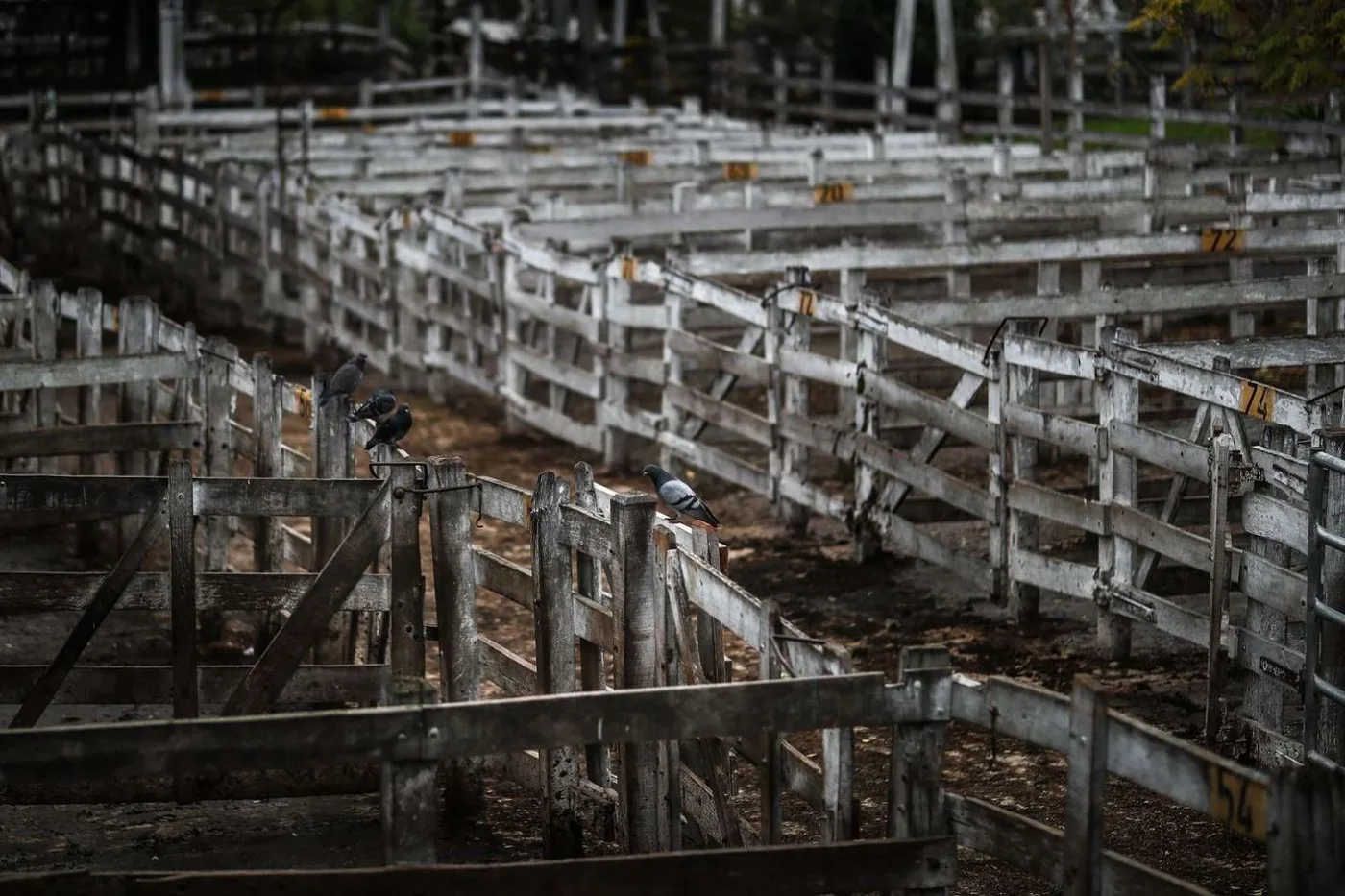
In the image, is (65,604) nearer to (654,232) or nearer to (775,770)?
(775,770)

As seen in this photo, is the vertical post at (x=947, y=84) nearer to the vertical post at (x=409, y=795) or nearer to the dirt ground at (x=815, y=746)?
the dirt ground at (x=815, y=746)

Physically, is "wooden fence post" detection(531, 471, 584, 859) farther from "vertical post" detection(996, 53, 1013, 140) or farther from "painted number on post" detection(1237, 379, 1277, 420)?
"vertical post" detection(996, 53, 1013, 140)

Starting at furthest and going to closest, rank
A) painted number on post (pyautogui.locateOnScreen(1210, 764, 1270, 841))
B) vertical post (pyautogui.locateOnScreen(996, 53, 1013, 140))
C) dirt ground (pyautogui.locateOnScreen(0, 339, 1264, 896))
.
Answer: vertical post (pyautogui.locateOnScreen(996, 53, 1013, 140)) → dirt ground (pyautogui.locateOnScreen(0, 339, 1264, 896)) → painted number on post (pyautogui.locateOnScreen(1210, 764, 1270, 841))

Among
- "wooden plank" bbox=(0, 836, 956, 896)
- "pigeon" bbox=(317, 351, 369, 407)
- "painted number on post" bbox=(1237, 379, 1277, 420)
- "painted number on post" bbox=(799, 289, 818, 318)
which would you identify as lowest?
"wooden plank" bbox=(0, 836, 956, 896)

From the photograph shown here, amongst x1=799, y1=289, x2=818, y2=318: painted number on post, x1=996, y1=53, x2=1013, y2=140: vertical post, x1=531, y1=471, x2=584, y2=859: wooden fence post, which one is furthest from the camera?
x1=996, y1=53, x2=1013, y2=140: vertical post

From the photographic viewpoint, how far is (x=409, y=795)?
5.86 meters

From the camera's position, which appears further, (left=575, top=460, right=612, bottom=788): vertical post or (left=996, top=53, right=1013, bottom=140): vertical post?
(left=996, top=53, right=1013, bottom=140): vertical post

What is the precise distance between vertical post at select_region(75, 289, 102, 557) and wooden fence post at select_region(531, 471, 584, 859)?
549 centimetres

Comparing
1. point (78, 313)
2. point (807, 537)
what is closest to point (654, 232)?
point (807, 537)

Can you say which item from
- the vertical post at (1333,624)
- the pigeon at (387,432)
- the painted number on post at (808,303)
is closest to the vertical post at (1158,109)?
the painted number on post at (808,303)

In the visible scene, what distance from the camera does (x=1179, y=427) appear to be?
11.9 m

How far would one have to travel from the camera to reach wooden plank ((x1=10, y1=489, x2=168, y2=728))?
827 centimetres

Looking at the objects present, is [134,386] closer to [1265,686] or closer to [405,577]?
[405,577]

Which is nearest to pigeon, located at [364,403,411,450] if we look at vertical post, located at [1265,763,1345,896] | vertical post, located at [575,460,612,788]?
vertical post, located at [575,460,612,788]
